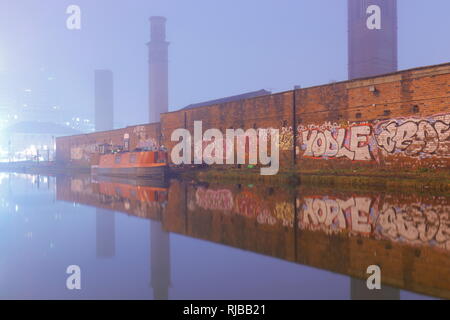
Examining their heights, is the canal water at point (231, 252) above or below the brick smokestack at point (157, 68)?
below

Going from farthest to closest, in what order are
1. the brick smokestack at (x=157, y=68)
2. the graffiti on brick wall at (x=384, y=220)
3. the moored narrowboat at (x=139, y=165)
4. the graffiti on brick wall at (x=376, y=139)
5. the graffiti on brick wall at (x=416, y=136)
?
the brick smokestack at (x=157, y=68), the moored narrowboat at (x=139, y=165), the graffiti on brick wall at (x=376, y=139), the graffiti on brick wall at (x=416, y=136), the graffiti on brick wall at (x=384, y=220)

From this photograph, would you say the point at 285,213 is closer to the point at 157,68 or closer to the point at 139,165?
the point at 139,165

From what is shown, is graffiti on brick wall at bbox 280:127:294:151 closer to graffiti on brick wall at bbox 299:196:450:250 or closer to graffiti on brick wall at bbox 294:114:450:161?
graffiti on brick wall at bbox 294:114:450:161

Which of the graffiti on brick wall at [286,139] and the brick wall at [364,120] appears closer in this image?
the brick wall at [364,120]

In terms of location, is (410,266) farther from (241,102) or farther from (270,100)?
(241,102)

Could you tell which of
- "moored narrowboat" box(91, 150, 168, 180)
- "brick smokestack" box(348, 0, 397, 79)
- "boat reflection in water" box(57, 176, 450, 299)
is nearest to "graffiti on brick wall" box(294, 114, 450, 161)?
"boat reflection in water" box(57, 176, 450, 299)

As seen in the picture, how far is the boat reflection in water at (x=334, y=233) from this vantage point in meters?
Answer: 3.51

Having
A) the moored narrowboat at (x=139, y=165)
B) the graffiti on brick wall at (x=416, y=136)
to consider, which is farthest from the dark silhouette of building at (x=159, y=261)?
the moored narrowboat at (x=139, y=165)

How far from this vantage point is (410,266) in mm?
3764

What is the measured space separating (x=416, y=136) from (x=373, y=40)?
55898mm

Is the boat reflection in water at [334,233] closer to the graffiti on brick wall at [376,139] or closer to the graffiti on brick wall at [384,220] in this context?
the graffiti on brick wall at [384,220]

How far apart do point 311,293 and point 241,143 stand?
59.4 ft

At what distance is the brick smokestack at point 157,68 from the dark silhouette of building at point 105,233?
303ft

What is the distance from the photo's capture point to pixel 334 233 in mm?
5418
